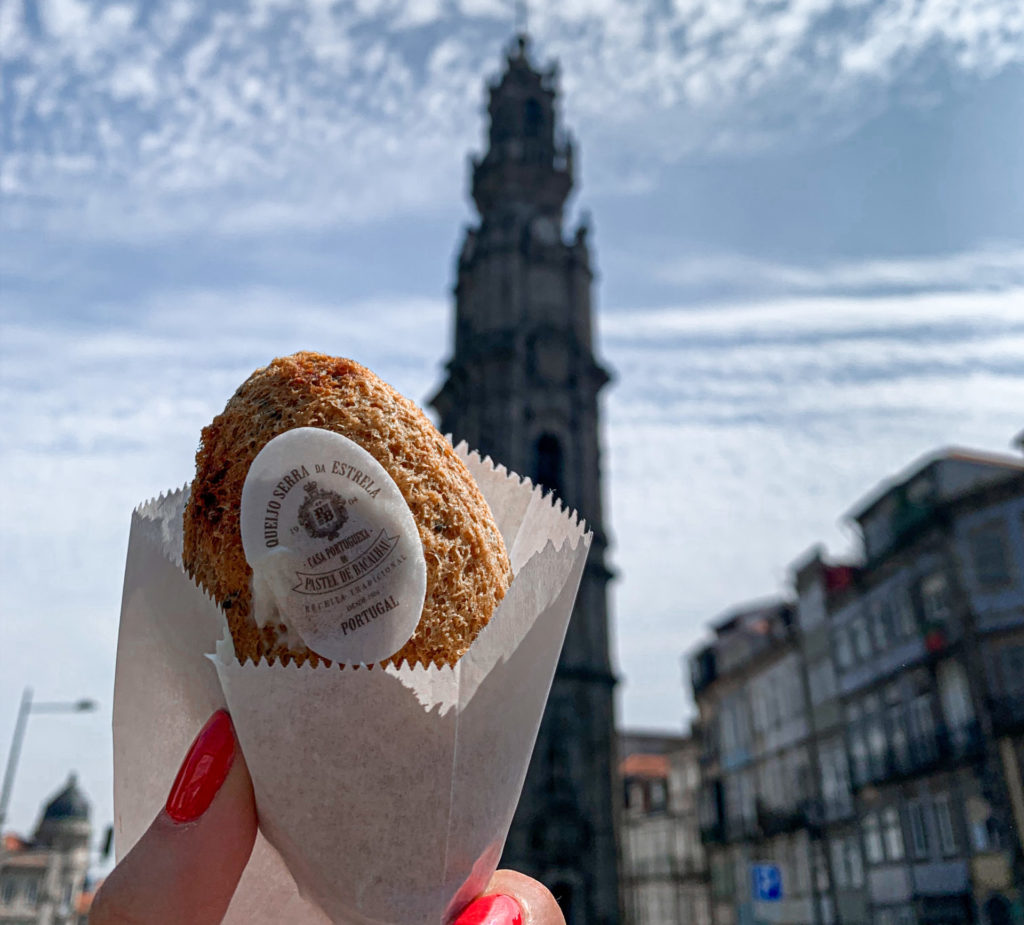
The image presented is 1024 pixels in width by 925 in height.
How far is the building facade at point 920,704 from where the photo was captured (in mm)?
20375

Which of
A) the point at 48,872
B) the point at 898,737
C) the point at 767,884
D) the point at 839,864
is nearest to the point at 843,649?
the point at 898,737

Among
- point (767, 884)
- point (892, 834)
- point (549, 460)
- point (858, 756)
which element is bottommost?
point (767, 884)

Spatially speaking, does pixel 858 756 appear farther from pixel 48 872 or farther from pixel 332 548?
pixel 48 872

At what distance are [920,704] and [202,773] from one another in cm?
2490

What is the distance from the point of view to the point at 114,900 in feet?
6.95

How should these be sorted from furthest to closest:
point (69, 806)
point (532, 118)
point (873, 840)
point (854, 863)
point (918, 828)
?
point (69, 806)
point (532, 118)
point (854, 863)
point (873, 840)
point (918, 828)

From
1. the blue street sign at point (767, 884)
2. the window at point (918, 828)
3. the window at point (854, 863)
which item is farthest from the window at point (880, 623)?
the blue street sign at point (767, 884)

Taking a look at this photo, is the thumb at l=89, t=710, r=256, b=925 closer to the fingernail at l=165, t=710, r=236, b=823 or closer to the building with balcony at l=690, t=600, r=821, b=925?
the fingernail at l=165, t=710, r=236, b=823

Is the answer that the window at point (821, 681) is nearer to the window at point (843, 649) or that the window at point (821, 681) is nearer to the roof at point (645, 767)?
the window at point (843, 649)

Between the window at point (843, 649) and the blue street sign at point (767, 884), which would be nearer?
the blue street sign at point (767, 884)

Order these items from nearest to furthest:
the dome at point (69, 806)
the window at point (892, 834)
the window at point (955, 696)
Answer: the window at point (955, 696)
the window at point (892, 834)
the dome at point (69, 806)

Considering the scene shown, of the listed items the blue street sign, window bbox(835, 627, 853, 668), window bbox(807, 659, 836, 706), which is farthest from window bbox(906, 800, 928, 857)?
window bbox(807, 659, 836, 706)

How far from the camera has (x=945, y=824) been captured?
21688 millimetres

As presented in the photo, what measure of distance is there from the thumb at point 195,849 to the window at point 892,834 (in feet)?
84.6
